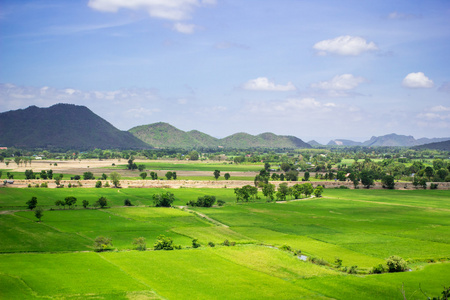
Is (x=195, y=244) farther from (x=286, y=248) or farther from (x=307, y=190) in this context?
(x=307, y=190)

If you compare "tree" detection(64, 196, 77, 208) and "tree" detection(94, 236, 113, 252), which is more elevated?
"tree" detection(64, 196, 77, 208)

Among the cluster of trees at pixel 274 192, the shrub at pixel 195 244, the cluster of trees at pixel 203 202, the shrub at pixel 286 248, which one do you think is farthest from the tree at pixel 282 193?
the shrub at pixel 195 244

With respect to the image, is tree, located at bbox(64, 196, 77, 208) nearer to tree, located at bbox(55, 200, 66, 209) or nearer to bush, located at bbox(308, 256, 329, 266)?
tree, located at bbox(55, 200, 66, 209)

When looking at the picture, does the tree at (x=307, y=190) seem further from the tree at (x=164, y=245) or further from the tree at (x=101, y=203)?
the tree at (x=164, y=245)

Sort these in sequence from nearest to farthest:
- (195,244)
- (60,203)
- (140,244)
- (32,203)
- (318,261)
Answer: (318,261) → (140,244) → (195,244) → (32,203) → (60,203)

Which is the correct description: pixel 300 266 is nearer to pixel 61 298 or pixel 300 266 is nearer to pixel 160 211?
pixel 61 298

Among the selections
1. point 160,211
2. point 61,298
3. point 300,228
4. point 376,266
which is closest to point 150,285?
point 61,298

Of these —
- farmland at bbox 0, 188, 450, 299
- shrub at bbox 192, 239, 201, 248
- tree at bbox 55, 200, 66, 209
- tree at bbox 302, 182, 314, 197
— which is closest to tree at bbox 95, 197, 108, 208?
farmland at bbox 0, 188, 450, 299

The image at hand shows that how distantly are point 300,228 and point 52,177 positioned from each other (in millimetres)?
107923

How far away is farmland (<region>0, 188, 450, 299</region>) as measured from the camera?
42.9 metres

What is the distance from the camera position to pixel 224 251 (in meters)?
59.6

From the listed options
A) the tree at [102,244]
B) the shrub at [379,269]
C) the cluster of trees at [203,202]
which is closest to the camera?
the shrub at [379,269]

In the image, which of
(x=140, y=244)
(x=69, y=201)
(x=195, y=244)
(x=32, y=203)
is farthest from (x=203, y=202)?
(x=140, y=244)

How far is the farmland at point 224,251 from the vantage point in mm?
42906
